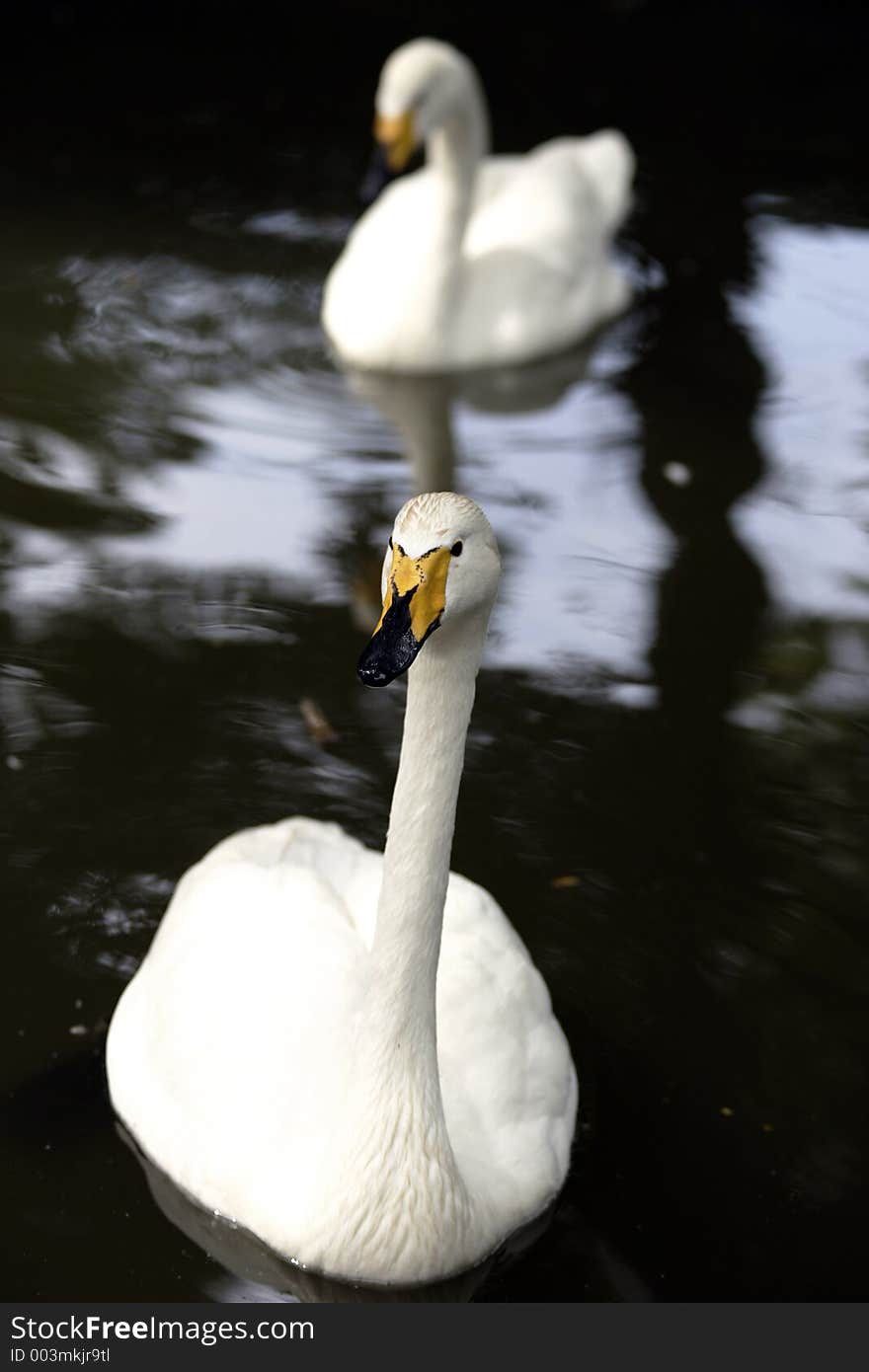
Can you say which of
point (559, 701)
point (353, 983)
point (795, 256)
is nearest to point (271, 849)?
point (353, 983)

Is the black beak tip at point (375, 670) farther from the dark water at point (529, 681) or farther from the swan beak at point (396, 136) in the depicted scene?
the swan beak at point (396, 136)

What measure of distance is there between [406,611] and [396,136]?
16.2 feet

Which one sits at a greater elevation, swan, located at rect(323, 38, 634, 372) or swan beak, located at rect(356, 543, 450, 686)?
swan beak, located at rect(356, 543, 450, 686)

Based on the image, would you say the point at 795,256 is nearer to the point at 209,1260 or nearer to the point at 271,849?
the point at 271,849

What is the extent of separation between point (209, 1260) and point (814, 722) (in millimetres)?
2446

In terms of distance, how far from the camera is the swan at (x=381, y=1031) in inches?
121

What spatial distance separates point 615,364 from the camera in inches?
297

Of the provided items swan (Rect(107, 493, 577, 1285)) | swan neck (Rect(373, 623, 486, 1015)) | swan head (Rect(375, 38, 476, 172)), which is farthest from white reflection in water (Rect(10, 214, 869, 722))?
swan neck (Rect(373, 623, 486, 1015))

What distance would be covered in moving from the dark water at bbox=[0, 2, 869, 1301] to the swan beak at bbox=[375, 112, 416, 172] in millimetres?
709

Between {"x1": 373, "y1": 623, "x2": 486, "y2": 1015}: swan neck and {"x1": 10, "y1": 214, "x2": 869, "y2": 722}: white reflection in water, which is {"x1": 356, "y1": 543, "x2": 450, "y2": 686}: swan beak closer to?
{"x1": 373, "y1": 623, "x2": 486, "y2": 1015}: swan neck

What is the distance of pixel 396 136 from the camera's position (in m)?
7.38

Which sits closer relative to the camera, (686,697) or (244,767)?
(244,767)

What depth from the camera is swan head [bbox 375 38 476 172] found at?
24.1 feet

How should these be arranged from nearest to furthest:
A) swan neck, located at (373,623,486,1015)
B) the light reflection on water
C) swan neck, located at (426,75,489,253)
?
swan neck, located at (373,623,486,1015)
the light reflection on water
swan neck, located at (426,75,489,253)
